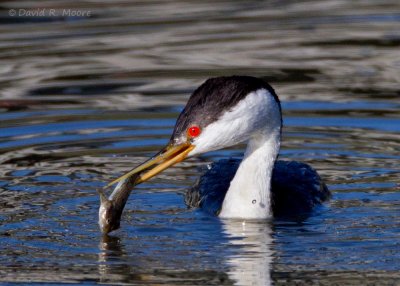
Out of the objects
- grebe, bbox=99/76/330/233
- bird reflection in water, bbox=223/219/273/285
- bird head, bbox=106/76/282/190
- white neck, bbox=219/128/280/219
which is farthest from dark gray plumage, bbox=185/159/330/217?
bird head, bbox=106/76/282/190

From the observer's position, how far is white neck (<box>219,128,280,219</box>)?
33.5 feet

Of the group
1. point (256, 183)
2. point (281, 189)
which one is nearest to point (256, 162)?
point (256, 183)

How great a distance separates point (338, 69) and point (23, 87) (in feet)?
11.9

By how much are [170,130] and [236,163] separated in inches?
79.3

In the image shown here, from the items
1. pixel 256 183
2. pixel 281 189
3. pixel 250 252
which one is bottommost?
pixel 250 252

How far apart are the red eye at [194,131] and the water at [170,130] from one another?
0.71 meters

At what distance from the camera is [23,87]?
14.9m

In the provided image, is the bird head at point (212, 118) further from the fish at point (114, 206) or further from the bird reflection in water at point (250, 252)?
the bird reflection in water at point (250, 252)

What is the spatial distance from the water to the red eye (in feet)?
2.34

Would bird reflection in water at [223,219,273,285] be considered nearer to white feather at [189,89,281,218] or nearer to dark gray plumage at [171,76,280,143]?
white feather at [189,89,281,218]

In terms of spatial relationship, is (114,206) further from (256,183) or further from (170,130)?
(170,130)

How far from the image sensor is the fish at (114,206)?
31.3 feet

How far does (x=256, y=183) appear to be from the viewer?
10.2 m

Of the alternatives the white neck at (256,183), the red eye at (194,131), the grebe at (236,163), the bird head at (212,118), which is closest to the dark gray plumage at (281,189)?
the grebe at (236,163)
